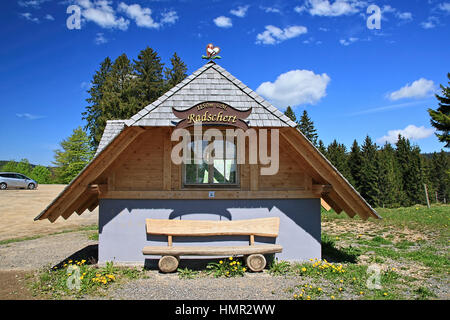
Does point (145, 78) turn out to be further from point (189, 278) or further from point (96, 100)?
point (189, 278)

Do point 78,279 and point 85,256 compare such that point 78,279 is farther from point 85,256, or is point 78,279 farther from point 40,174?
point 40,174

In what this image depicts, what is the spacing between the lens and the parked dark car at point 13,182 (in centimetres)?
3131

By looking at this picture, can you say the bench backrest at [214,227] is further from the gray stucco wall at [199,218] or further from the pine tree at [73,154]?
the pine tree at [73,154]

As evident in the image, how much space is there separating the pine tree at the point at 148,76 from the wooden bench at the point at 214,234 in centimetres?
3471

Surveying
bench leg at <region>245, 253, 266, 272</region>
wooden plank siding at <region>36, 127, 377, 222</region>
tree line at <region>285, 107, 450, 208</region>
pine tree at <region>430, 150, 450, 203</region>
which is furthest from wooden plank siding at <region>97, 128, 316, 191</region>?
pine tree at <region>430, 150, 450, 203</region>

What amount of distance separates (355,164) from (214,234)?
5216cm

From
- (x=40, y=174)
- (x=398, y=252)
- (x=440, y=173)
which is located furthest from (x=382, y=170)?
(x=40, y=174)

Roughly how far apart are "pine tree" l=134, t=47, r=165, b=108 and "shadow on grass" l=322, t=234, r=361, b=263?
34.8 metres

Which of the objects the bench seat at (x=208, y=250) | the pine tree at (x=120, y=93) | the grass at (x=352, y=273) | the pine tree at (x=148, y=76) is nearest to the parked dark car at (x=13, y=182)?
the pine tree at (x=120, y=93)

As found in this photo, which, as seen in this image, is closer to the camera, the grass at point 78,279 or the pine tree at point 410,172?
the grass at point 78,279

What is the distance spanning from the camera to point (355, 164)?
176ft
